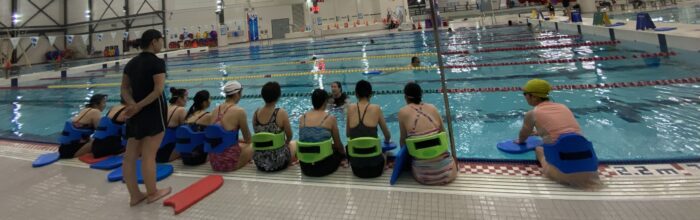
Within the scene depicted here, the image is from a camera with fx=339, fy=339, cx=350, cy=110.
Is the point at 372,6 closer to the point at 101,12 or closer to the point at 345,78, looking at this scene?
the point at 345,78

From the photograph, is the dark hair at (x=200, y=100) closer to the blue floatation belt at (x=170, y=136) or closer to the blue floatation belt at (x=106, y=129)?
the blue floatation belt at (x=170, y=136)

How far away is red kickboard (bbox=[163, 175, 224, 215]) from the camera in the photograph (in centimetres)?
216

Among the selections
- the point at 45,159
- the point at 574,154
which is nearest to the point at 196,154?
the point at 45,159

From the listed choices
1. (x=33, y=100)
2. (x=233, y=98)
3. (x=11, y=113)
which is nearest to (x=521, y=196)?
(x=233, y=98)

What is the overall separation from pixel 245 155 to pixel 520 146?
7.49 feet

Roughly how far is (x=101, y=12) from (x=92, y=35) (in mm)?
2011

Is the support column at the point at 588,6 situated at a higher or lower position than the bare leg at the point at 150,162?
higher

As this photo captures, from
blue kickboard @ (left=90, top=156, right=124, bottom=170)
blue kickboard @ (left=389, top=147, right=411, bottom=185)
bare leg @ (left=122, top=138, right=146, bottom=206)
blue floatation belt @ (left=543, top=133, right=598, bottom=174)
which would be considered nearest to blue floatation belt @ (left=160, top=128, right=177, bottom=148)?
blue kickboard @ (left=90, top=156, right=124, bottom=170)

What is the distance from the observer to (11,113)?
656cm

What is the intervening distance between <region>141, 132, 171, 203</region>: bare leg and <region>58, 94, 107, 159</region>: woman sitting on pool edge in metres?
1.62

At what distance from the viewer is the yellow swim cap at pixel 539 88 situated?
7.28 ft

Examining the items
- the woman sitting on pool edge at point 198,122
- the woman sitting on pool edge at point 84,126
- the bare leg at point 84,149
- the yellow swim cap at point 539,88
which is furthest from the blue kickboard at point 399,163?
the bare leg at point 84,149

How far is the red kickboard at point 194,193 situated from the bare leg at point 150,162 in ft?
0.35

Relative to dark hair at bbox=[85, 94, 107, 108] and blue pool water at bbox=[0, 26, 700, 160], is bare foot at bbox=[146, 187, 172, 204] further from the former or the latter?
blue pool water at bbox=[0, 26, 700, 160]
